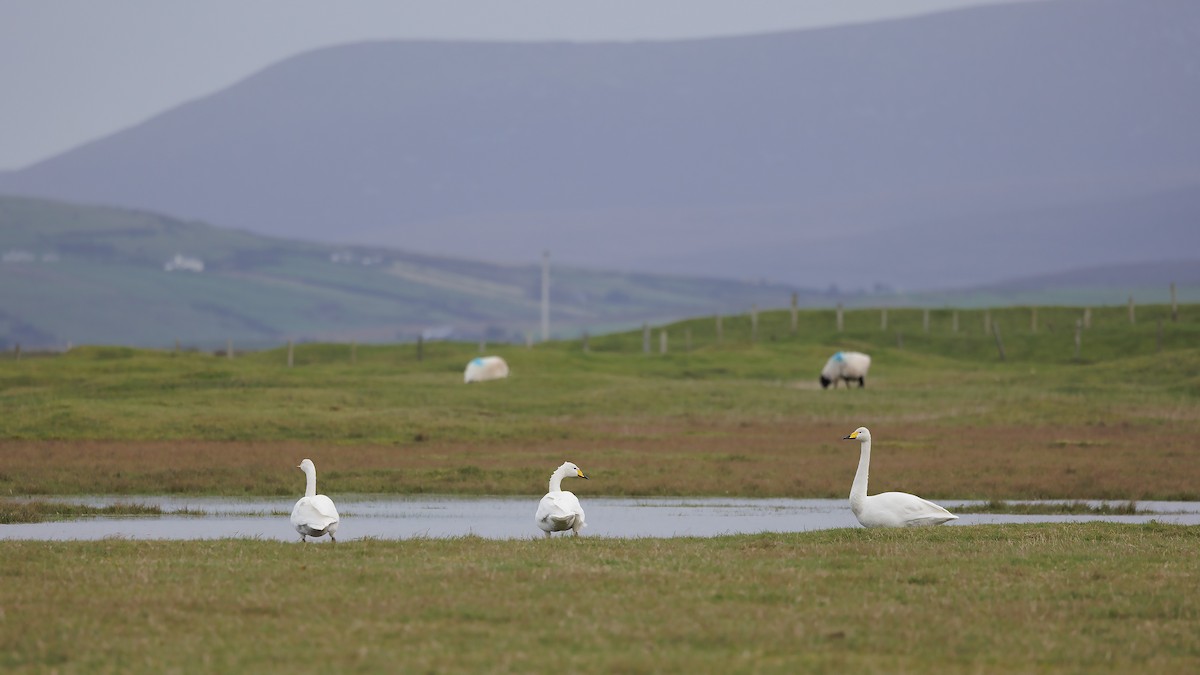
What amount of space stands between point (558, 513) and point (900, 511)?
529 cm

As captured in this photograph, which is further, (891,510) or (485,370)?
(485,370)

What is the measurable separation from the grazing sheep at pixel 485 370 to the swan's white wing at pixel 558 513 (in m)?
45.3

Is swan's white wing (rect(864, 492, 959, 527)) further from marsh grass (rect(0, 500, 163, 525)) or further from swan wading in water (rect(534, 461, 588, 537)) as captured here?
marsh grass (rect(0, 500, 163, 525))

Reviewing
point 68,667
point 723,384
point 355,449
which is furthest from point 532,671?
point 723,384

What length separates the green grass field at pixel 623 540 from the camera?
15.1 metres

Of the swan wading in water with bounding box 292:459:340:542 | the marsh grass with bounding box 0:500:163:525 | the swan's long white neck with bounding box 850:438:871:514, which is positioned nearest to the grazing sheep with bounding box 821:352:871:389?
the marsh grass with bounding box 0:500:163:525

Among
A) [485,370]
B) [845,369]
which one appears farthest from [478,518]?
[845,369]

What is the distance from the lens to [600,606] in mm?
16906

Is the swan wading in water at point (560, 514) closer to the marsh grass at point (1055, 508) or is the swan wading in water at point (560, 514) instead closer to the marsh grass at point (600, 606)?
the marsh grass at point (600, 606)

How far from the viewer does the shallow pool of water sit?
1081 inches

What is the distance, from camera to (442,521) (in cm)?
3047

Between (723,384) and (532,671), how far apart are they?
177ft

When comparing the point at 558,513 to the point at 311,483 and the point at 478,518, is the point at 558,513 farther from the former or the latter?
the point at 478,518

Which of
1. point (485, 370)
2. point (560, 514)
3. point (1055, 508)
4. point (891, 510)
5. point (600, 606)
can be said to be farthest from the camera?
point (485, 370)
